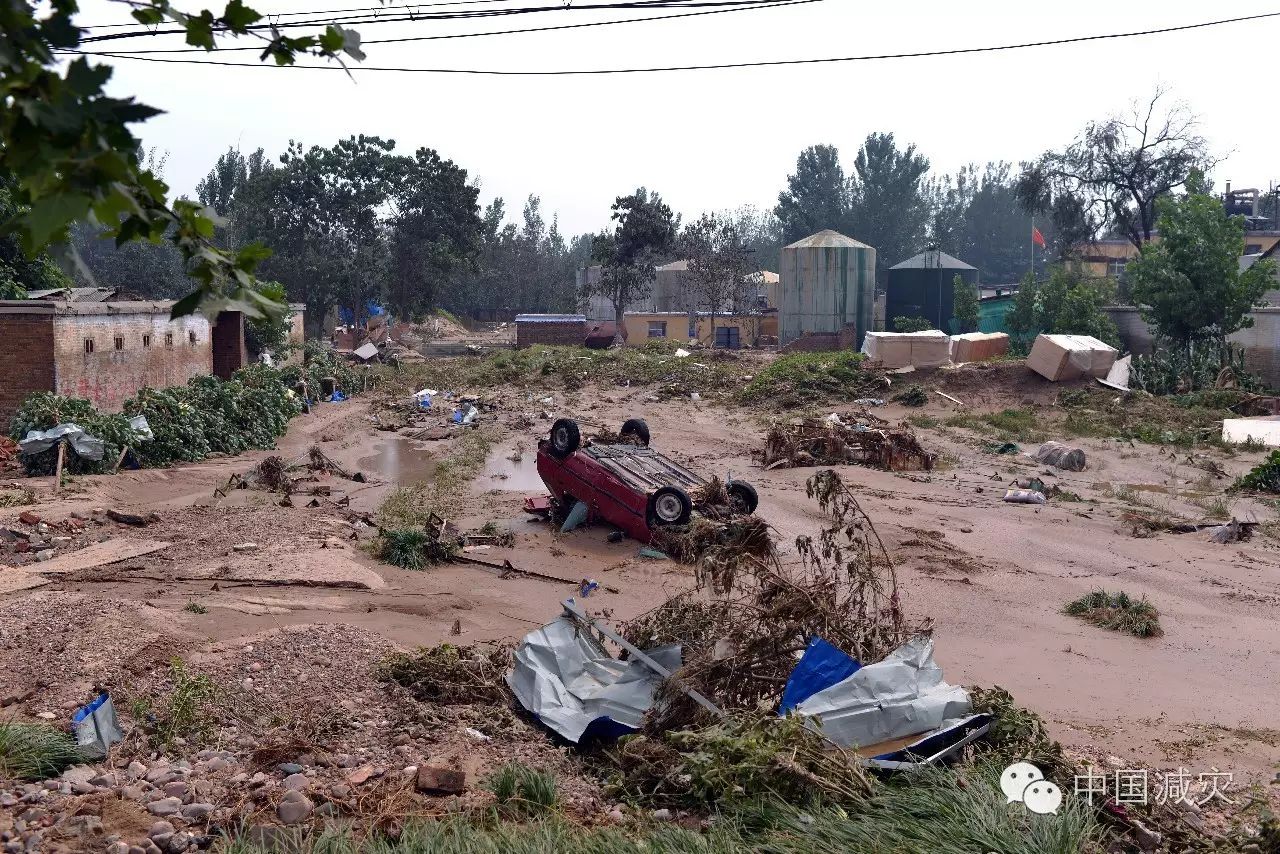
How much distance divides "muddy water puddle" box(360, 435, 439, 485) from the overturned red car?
503 cm

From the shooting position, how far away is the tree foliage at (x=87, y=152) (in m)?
2.46

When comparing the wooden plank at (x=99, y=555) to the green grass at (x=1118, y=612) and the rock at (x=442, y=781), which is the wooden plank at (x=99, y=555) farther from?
the green grass at (x=1118, y=612)

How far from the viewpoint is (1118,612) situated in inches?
380

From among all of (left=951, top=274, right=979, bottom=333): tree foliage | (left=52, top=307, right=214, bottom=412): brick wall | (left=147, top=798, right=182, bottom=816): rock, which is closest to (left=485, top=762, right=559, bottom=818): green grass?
(left=147, top=798, right=182, bottom=816): rock

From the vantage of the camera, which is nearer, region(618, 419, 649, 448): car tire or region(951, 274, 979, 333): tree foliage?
region(618, 419, 649, 448): car tire

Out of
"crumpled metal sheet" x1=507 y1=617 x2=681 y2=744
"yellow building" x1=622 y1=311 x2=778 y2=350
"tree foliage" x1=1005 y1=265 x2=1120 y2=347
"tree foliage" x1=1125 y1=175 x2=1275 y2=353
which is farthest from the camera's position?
"yellow building" x1=622 y1=311 x2=778 y2=350

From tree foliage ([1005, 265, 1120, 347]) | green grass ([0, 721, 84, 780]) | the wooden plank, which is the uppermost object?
tree foliage ([1005, 265, 1120, 347])

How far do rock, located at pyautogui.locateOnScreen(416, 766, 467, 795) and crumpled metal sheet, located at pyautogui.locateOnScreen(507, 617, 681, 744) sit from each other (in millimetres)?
1014

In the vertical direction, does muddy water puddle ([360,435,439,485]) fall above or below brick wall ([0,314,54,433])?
below

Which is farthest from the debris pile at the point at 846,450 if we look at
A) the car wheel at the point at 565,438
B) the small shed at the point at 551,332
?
the small shed at the point at 551,332

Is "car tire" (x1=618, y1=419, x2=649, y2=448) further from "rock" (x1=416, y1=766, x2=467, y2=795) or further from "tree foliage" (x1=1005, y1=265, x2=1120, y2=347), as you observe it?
"tree foliage" (x1=1005, y1=265, x2=1120, y2=347)

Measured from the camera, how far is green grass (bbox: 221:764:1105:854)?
450 cm

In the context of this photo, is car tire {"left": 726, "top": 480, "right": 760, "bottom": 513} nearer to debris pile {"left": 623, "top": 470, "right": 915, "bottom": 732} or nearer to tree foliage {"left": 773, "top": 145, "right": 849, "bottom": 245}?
debris pile {"left": 623, "top": 470, "right": 915, "bottom": 732}

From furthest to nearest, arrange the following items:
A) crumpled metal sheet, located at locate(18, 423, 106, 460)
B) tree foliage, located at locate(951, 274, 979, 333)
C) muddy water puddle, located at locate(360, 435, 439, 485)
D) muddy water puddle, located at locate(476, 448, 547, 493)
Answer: tree foliage, located at locate(951, 274, 979, 333) < muddy water puddle, located at locate(360, 435, 439, 485) < muddy water puddle, located at locate(476, 448, 547, 493) < crumpled metal sheet, located at locate(18, 423, 106, 460)
